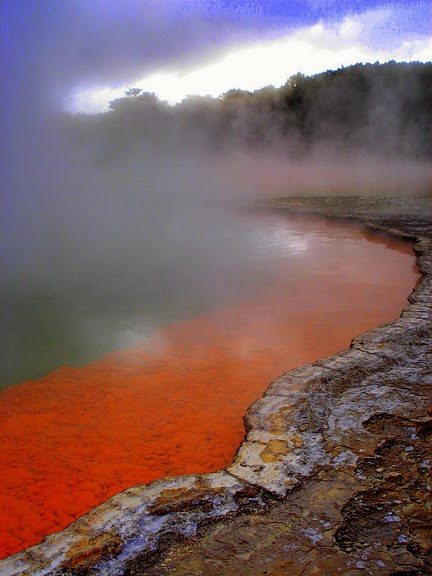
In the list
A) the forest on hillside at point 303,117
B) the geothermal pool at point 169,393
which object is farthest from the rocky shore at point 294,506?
the forest on hillside at point 303,117

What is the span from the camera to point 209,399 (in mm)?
2922

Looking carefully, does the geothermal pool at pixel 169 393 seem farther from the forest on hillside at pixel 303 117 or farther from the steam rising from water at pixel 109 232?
the forest on hillside at pixel 303 117

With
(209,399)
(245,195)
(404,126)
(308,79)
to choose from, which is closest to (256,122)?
(308,79)

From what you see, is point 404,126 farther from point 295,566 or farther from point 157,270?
point 295,566

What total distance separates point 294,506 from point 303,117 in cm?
2705

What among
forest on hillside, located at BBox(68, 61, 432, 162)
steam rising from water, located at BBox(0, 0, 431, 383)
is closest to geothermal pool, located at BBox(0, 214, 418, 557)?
steam rising from water, located at BBox(0, 0, 431, 383)

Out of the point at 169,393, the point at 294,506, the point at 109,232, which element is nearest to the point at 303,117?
the point at 109,232

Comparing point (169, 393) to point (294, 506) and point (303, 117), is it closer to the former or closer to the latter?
point (294, 506)

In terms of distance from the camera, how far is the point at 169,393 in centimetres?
301

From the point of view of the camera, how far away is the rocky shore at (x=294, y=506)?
141 centimetres

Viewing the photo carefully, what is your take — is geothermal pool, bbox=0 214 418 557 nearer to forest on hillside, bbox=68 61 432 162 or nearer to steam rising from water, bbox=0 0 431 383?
steam rising from water, bbox=0 0 431 383

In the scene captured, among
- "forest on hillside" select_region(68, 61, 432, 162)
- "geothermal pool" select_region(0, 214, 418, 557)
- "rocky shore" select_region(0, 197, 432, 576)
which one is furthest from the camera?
"forest on hillside" select_region(68, 61, 432, 162)

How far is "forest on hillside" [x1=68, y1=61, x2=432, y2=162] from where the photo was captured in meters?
23.2

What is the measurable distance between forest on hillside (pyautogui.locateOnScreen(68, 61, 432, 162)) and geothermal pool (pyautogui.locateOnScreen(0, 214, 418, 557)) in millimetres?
17186
